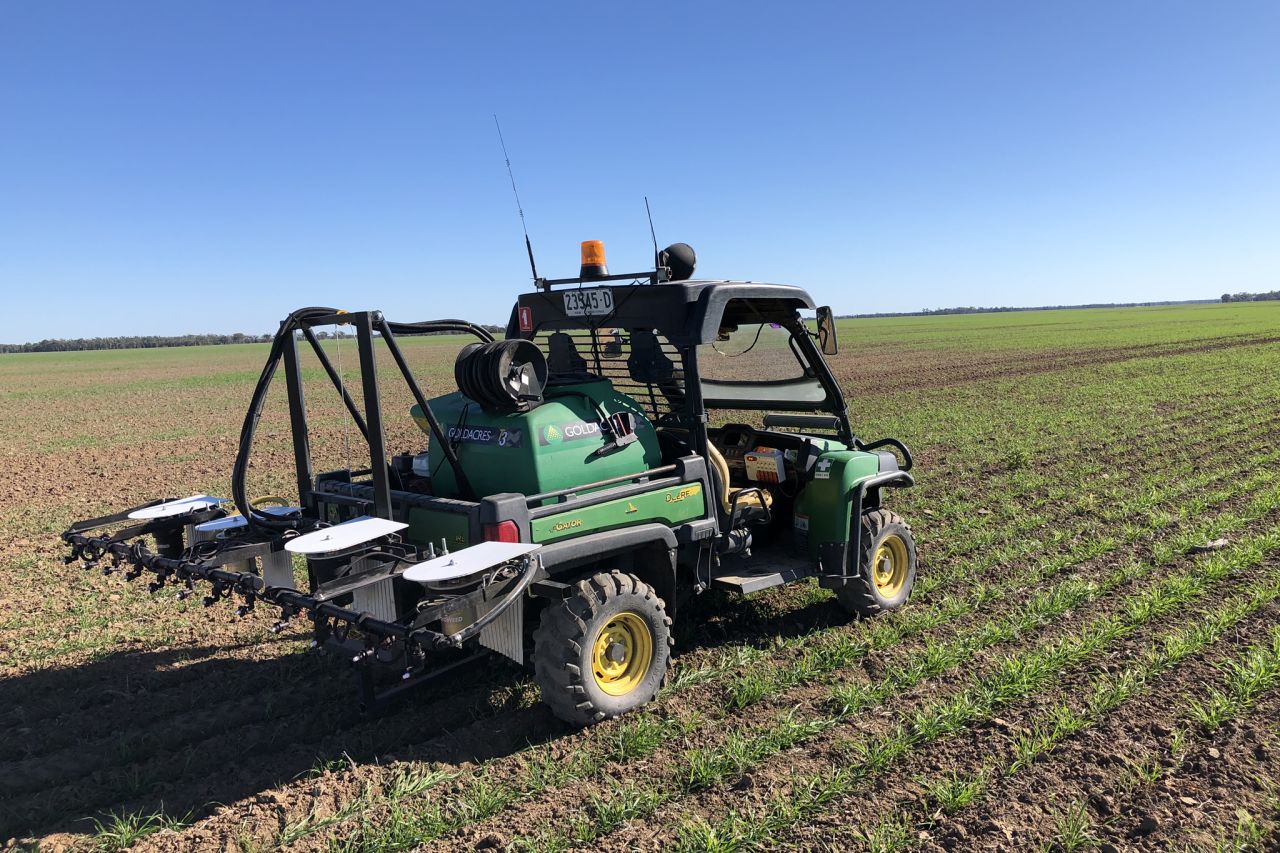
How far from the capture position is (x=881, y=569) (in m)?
5.93

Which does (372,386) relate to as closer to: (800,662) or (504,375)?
(504,375)

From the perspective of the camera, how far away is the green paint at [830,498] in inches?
212

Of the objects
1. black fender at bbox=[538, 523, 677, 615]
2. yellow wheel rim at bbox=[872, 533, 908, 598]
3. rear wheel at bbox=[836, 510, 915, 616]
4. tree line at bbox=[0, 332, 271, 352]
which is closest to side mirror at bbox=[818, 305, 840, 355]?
rear wheel at bbox=[836, 510, 915, 616]

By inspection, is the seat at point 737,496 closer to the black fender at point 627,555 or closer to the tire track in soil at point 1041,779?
the black fender at point 627,555

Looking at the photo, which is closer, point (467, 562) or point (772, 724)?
point (467, 562)

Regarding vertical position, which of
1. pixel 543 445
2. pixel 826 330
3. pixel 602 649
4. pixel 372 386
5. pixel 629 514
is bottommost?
pixel 602 649

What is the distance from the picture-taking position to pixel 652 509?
Answer: 4.53m

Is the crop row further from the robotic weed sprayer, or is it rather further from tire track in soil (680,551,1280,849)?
tire track in soil (680,551,1280,849)

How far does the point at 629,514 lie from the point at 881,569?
7.93 feet

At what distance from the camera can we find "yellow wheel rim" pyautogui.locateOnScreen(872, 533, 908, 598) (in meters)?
5.89

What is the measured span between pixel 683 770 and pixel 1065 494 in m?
7.16

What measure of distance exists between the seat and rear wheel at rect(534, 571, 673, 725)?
37.2 inches

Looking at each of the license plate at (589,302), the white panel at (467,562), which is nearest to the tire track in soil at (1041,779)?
the white panel at (467,562)

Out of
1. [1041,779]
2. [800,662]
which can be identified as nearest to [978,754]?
[1041,779]
